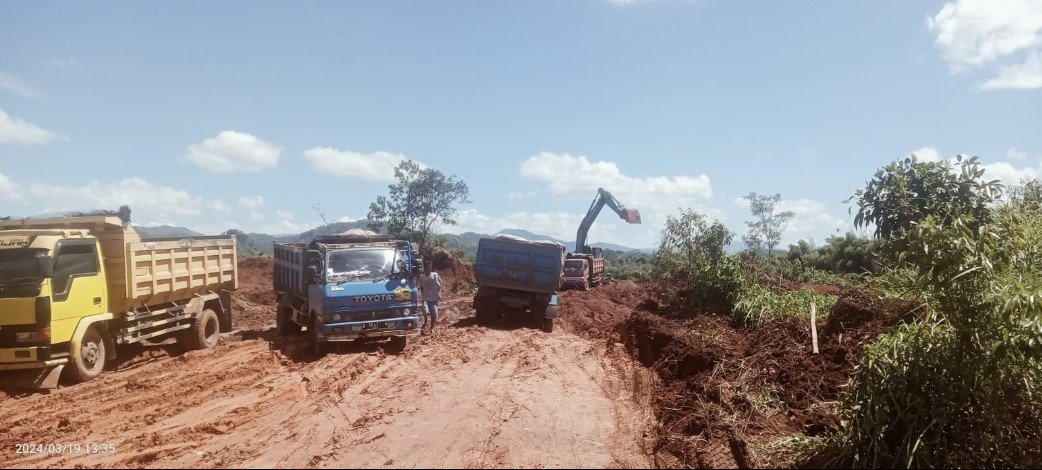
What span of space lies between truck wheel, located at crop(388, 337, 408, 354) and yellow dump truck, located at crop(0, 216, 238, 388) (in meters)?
4.20

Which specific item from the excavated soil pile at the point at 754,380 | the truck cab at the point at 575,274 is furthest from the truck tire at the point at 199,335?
the truck cab at the point at 575,274

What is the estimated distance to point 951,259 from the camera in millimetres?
5699

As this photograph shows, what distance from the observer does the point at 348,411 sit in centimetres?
789

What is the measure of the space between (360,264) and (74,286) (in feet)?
15.7

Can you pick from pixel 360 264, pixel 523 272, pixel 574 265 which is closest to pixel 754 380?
pixel 360 264

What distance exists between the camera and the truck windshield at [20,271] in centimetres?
908

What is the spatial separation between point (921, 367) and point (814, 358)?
9.91 ft

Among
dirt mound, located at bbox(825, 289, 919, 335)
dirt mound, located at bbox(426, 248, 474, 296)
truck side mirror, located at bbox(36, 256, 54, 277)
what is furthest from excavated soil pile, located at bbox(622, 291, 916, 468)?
dirt mound, located at bbox(426, 248, 474, 296)

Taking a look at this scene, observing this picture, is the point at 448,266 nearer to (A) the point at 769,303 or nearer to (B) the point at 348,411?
(A) the point at 769,303

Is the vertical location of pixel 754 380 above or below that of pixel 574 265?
below

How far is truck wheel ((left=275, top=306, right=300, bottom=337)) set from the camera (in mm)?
15266

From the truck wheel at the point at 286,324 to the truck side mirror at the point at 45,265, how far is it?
240 inches

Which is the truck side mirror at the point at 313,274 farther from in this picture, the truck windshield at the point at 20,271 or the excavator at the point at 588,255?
the excavator at the point at 588,255

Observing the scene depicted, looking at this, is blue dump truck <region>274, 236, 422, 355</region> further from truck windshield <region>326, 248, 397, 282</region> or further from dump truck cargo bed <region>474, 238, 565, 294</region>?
dump truck cargo bed <region>474, 238, 565, 294</region>
